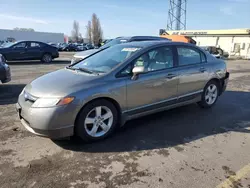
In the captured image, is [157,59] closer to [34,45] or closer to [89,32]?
[34,45]

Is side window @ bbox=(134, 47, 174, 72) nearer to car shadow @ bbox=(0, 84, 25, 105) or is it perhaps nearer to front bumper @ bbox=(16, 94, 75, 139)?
front bumper @ bbox=(16, 94, 75, 139)

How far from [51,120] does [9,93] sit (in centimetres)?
421

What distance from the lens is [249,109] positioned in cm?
562

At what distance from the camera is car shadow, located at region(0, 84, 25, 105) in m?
5.87

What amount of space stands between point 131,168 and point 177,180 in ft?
1.95

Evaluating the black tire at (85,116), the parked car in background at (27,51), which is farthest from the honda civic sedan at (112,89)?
the parked car in background at (27,51)

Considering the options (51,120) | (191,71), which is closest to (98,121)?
(51,120)

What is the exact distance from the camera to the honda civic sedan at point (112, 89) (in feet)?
10.6

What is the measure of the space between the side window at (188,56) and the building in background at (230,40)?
98.0 feet

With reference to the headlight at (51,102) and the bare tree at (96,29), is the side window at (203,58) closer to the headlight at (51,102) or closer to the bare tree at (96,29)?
the headlight at (51,102)

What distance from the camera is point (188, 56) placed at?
4895mm

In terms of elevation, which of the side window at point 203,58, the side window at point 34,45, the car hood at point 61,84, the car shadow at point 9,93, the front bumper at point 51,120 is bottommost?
the car shadow at point 9,93

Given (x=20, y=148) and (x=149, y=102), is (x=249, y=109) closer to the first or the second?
(x=149, y=102)

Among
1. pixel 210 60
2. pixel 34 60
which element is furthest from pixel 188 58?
pixel 34 60
